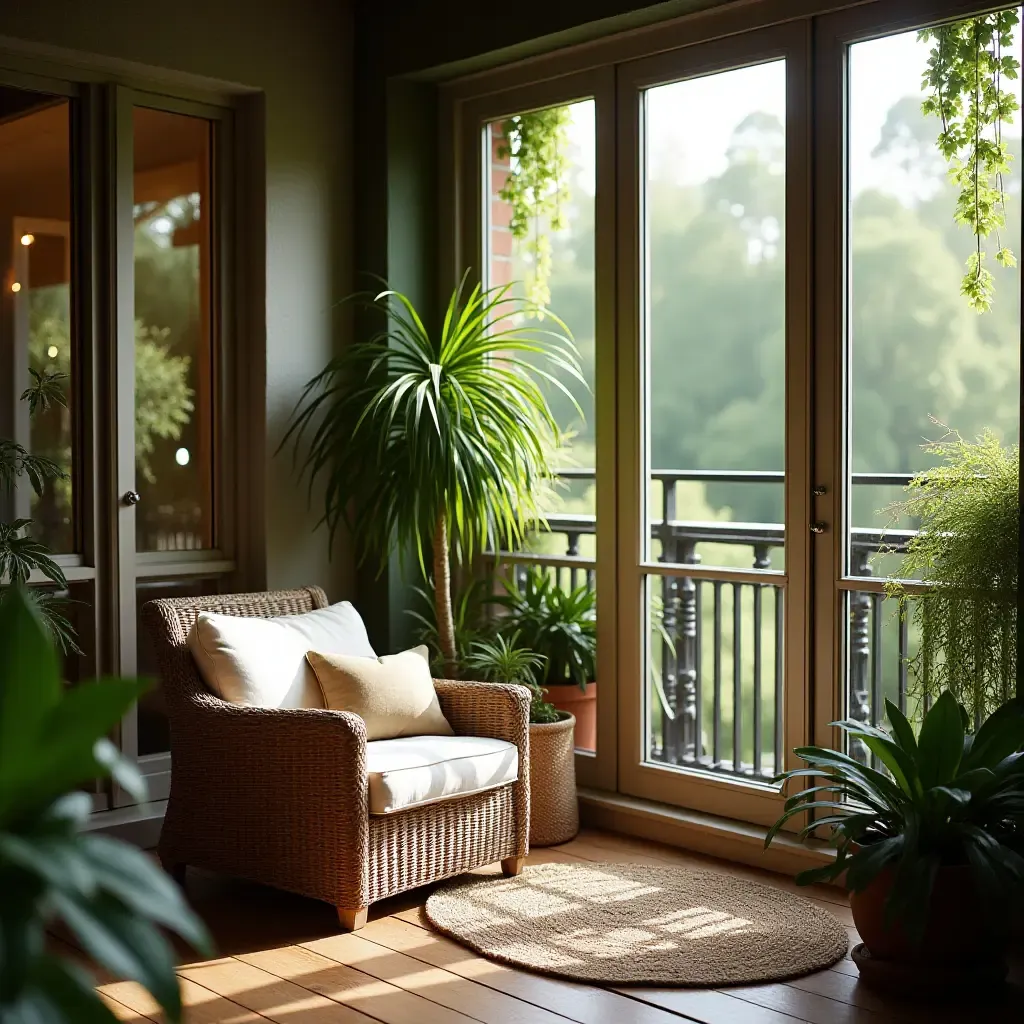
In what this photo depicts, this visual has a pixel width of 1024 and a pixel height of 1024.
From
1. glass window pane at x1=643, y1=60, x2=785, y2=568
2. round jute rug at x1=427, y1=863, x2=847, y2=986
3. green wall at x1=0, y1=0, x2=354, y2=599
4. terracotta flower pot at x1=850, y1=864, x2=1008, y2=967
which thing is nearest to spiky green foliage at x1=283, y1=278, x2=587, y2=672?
green wall at x1=0, y1=0, x2=354, y2=599

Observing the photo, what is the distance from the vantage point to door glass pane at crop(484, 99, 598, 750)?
4.47 m

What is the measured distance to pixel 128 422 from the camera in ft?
13.7

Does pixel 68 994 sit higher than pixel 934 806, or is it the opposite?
pixel 68 994

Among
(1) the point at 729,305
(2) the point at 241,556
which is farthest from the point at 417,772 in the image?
(1) the point at 729,305

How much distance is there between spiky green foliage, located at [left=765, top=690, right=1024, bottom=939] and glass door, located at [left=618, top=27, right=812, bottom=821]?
0.80 m

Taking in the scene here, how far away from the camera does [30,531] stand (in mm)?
3977

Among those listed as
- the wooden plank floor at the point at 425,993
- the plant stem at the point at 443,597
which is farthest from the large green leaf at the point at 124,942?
the plant stem at the point at 443,597

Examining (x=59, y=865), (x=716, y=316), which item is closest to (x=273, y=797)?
(x=716, y=316)

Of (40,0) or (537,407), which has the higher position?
(40,0)

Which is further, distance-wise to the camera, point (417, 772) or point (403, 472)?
point (403, 472)

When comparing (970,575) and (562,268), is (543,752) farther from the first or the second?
(562,268)

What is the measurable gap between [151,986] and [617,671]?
3.28m

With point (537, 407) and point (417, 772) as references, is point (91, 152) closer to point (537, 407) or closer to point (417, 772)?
point (537, 407)

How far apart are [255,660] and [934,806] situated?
73.1 inches
